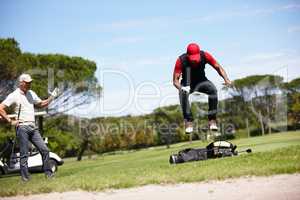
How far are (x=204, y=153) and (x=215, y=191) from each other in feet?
12.6

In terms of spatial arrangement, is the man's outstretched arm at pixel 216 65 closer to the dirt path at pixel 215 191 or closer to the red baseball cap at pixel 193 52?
the red baseball cap at pixel 193 52

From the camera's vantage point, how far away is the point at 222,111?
64688 mm

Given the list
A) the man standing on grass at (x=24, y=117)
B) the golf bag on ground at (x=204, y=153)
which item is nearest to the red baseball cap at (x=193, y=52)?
the golf bag on ground at (x=204, y=153)

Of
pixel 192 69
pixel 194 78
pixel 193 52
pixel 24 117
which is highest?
pixel 193 52

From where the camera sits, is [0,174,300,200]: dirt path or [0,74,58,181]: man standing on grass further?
[0,74,58,181]: man standing on grass

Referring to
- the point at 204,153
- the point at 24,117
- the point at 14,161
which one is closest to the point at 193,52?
the point at 204,153

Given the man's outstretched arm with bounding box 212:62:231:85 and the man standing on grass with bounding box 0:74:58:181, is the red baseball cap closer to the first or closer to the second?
the man's outstretched arm with bounding box 212:62:231:85

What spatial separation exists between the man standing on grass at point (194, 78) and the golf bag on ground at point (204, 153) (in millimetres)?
546

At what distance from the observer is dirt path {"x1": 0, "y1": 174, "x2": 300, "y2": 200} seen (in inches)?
206

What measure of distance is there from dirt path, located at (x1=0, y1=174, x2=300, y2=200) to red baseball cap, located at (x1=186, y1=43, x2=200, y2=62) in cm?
316

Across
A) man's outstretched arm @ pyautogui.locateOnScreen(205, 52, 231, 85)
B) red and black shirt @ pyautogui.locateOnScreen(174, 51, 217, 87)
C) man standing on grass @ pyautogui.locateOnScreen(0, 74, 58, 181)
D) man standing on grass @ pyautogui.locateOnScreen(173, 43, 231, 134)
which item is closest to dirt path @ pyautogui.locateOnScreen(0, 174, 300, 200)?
man standing on grass @ pyautogui.locateOnScreen(0, 74, 58, 181)

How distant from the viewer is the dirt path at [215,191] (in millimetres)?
5242

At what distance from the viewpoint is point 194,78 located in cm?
889

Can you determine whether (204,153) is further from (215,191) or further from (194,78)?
(215,191)
